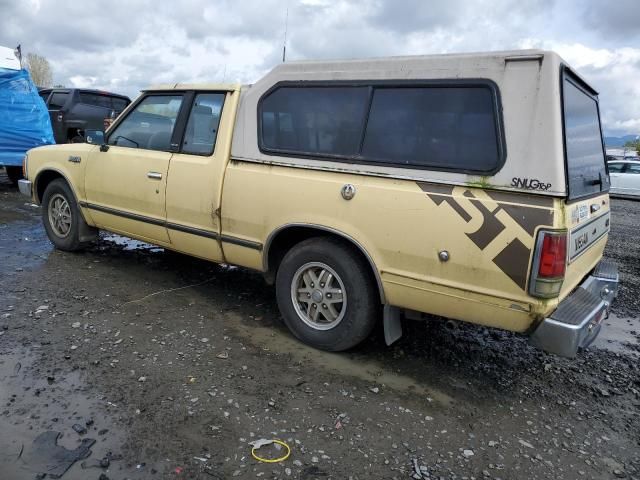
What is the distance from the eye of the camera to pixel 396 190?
318 centimetres

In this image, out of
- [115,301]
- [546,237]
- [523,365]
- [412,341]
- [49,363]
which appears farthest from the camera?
[115,301]

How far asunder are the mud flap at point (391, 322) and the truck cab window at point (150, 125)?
2.52 metres

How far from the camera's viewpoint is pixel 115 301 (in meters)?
4.41

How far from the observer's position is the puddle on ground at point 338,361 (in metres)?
3.32

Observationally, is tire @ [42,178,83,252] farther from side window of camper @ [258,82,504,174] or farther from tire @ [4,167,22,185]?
tire @ [4,167,22,185]

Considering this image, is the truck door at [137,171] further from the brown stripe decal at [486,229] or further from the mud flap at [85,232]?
the brown stripe decal at [486,229]

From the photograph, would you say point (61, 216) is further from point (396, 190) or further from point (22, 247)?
point (396, 190)

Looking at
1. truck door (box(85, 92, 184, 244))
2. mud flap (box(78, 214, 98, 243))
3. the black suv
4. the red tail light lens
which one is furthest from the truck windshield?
the black suv

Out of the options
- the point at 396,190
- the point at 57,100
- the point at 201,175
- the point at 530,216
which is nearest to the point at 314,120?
the point at 396,190

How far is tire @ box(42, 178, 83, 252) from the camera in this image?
5.49 m

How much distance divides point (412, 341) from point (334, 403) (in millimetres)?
1200

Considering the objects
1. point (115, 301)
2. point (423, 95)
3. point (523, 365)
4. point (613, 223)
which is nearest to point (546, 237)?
point (423, 95)

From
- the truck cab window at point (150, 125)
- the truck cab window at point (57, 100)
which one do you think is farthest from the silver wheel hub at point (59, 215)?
the truck cab window at point (57, 100)

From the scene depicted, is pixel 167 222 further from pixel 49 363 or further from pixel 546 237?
pixel 546 237
